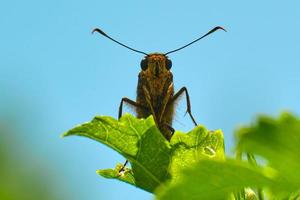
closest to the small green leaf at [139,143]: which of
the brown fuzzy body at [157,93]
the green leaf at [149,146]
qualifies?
the green leaf at [149,146]

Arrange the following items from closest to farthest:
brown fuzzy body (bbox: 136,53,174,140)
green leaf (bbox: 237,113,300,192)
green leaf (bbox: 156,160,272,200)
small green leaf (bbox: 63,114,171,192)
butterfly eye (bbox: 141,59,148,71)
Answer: green leaf (bbox: 237,113,300,192), green leaf (bbox: 156,160,272,200), small green leaf (bbox: 63,114,171,192), brown fuzzy body (bbox: 136,53,174,140), butterfly eye (bbox: 141,59,148,71)

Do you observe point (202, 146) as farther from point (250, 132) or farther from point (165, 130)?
point (165, 130)

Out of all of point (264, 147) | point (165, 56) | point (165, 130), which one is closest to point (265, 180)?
point (264, 147)

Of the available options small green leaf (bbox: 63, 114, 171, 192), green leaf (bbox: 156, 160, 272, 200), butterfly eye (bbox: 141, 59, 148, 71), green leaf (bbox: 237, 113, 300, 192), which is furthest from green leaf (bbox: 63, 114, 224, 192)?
butterfly eye (bbox: 141, 59, 148, 71)

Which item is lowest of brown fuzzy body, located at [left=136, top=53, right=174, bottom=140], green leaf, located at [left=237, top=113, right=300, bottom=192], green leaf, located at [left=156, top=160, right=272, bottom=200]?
green leaf, located at [left=156, top=160, right=272, bottom=200]

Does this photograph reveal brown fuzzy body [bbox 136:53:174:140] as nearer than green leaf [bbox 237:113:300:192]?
No

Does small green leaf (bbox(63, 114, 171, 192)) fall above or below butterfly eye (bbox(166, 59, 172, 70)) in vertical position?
below

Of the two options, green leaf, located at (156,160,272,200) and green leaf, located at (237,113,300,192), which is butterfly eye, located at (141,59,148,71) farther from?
green leaf, located at (237,113,300,192)
